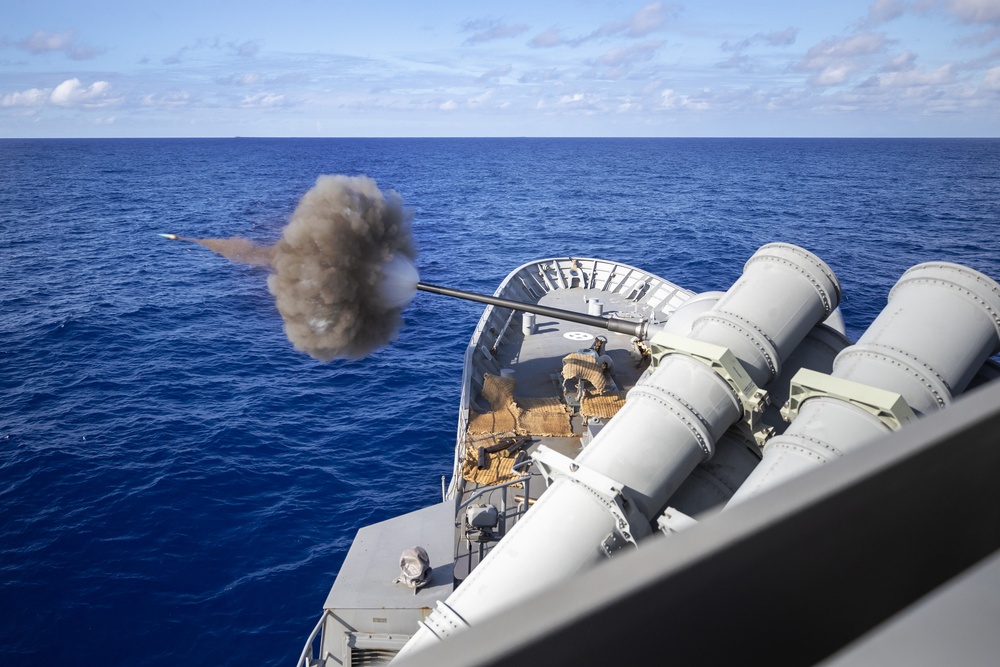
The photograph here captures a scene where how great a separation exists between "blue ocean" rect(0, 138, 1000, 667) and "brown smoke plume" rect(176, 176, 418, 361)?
271cm

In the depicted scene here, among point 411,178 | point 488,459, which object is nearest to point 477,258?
point 488,459

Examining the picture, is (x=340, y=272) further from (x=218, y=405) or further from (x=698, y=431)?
(x=218, y=405)

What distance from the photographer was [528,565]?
8375 mm

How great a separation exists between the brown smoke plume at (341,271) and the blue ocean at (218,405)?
271 centimetres

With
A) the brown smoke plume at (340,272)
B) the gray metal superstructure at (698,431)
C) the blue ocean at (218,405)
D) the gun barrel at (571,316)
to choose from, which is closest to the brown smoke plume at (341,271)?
the brown smoke plume at (340,272)

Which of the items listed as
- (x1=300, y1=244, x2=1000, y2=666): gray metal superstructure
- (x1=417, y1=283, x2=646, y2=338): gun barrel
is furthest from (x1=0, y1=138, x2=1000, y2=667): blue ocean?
(x1=300, y1=244, x2=1000, y2=666): gray metal superstructure

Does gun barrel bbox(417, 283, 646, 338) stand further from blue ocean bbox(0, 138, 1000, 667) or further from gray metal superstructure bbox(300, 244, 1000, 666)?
blue ocean bbox(0, 138, 1000, 667)

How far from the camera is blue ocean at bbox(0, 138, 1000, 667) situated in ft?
62.9

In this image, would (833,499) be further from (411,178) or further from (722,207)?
(411,178)

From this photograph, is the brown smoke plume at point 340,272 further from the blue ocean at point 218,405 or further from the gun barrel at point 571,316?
the blue ocean at point 218,405

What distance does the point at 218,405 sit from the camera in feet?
102

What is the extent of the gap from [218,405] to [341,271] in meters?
20.4

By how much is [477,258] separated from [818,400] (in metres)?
51.1

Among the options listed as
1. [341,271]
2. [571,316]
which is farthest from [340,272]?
[571,316]
